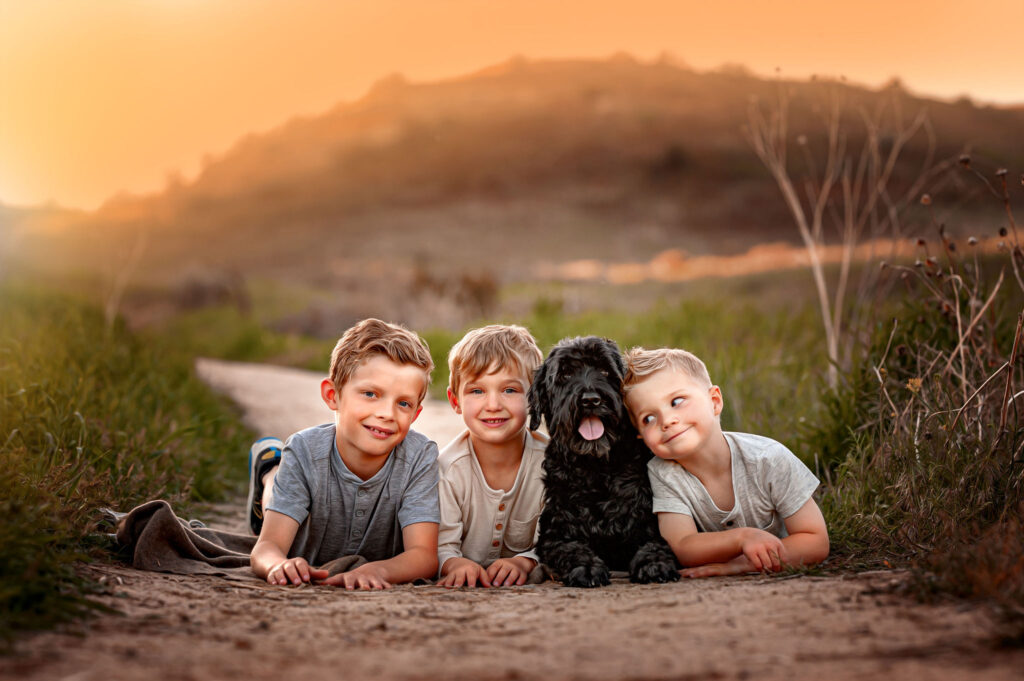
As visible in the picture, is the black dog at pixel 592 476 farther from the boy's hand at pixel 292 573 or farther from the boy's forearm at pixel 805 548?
the boy's hand at pixel 292 573

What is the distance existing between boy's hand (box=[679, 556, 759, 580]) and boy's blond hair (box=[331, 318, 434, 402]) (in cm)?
157

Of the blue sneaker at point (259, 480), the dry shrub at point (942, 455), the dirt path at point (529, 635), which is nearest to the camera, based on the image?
the dirt path at point (529, 635)

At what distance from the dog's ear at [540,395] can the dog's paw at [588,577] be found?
0.73 m

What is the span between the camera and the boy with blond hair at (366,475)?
418cm

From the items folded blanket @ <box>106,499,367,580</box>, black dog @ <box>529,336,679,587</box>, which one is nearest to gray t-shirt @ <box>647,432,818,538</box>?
black dog @ <box>529,336,679,587</box>

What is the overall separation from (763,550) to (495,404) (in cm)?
142

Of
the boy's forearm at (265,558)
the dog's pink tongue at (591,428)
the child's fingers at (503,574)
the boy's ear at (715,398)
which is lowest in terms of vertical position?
the child's fingers at (503,574)

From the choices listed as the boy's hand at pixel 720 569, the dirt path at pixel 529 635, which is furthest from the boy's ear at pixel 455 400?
the boy's hand at pixel 720 569

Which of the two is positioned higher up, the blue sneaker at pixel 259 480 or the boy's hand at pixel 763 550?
the blue sneaker at pixel 259 480

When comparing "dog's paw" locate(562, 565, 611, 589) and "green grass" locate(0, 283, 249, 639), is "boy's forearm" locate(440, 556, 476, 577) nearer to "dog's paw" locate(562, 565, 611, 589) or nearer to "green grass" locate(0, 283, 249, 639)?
"dog's paw" locate(562, 565, 611, 589)

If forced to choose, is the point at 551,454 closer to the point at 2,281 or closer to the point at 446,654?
the point at 446,654

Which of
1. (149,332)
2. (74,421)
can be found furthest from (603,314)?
(74,421)

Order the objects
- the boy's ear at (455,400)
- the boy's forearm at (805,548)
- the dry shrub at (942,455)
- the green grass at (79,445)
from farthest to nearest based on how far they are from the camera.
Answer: the boy's ear at (455,400), the boy's forearm at (805,548), the dry shrub at (942,455), the green grass at (79,445)

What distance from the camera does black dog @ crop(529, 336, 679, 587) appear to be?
151 inches
